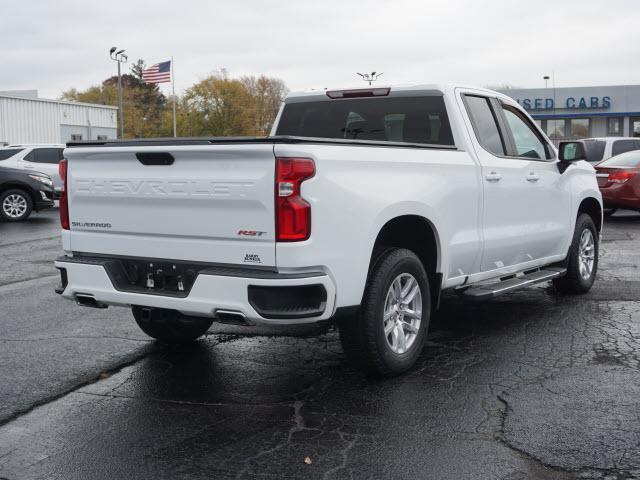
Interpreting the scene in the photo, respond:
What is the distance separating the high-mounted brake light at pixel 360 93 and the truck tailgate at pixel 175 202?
226 cm

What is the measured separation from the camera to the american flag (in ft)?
150

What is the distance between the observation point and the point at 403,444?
4145mm

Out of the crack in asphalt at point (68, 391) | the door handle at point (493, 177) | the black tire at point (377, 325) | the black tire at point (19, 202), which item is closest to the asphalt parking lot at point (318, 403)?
the crack in asphalt at point (68, 391)

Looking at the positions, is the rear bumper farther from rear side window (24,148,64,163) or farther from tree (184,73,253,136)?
tree (184,73,253,136)

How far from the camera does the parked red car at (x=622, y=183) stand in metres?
16.3

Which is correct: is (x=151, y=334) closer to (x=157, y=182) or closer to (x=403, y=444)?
(x=157, y=182)

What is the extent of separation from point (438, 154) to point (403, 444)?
89.7 inches

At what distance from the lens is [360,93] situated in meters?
6.68

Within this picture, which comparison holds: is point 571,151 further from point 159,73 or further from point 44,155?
point 159,73

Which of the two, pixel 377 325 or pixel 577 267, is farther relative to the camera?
pixel 577 267

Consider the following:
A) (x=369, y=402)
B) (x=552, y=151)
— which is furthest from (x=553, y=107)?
(x=369, y=402)

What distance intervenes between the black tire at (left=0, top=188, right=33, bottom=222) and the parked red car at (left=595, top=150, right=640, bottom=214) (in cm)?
1238

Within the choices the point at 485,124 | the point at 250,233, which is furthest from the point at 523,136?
the point at 250,233

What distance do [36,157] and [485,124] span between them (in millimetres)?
18107
